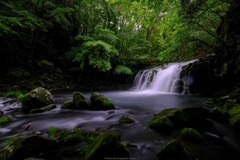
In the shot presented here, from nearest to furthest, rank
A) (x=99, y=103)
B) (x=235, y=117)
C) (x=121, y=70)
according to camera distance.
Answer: (x=235, y=117)
(x=99, y=103)
(x=121, y=70)

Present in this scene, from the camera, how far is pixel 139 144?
134 inches

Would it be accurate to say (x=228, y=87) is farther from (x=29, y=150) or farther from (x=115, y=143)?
(x=29, y=150)

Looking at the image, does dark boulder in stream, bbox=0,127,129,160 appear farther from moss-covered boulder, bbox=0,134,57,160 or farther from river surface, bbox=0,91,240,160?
river surface, bbox=0,91,240,160

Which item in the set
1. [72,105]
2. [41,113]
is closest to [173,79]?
[72,105]

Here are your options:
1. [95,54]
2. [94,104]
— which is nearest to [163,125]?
[94,104]

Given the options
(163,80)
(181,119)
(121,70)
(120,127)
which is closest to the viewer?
(181,119)

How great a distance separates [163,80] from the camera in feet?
39.0

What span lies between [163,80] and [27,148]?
10320 mm

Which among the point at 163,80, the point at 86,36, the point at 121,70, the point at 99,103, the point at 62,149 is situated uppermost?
the point at 86,36

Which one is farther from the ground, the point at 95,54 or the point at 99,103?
the point at 95,54

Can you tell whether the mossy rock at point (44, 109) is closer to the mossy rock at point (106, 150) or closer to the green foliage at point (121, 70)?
the mossy rock at point (106, 150)

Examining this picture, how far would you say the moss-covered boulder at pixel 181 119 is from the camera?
3.94 metres

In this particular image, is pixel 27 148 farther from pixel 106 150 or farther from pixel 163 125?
pixel 163 125

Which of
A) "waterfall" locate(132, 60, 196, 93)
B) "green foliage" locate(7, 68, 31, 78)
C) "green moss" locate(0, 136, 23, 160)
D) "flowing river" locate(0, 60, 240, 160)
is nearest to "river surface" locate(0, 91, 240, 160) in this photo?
"flowing river" locate(0, 60, 240, 160)
